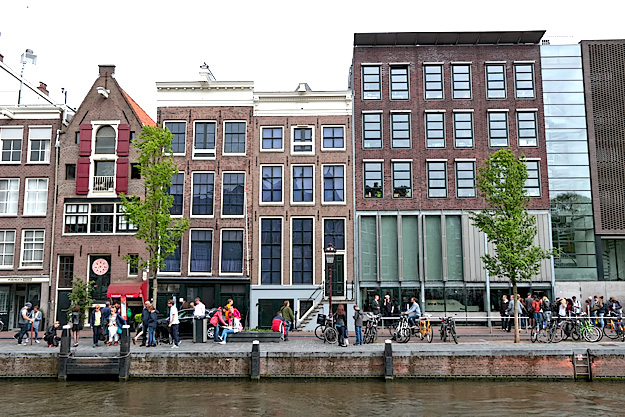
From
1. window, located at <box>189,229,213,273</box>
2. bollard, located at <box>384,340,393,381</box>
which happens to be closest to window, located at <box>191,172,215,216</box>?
window, located at <box>189,229,213,273</box>

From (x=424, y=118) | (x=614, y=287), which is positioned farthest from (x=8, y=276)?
(x=614, y=287)

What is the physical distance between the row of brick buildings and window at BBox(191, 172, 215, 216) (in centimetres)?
8

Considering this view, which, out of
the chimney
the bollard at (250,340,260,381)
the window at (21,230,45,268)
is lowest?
the bollard at (250,340,260,381)

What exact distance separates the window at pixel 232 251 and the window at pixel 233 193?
121 centimetres

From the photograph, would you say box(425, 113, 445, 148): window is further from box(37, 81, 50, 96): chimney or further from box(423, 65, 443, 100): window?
box(37, 81, 50, 96): chimney

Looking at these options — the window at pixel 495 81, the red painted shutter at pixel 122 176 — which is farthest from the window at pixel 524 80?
the red painted shutter at pixel 122 176

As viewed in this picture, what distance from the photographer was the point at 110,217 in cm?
3275

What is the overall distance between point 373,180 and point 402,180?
5.54 ft

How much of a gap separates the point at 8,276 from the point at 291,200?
16609mm

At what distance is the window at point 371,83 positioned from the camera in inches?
1344

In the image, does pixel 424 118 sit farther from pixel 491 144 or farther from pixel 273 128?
pixel 273 128

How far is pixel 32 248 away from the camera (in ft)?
108

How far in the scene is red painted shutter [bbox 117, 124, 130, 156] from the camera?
33.0 meters

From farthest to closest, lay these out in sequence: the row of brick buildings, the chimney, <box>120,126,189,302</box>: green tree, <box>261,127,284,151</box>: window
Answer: the chimney < <box>261,127,284,151</box>: window < the row of brick buildings < <box>120,126,189,302</box>: green tree
